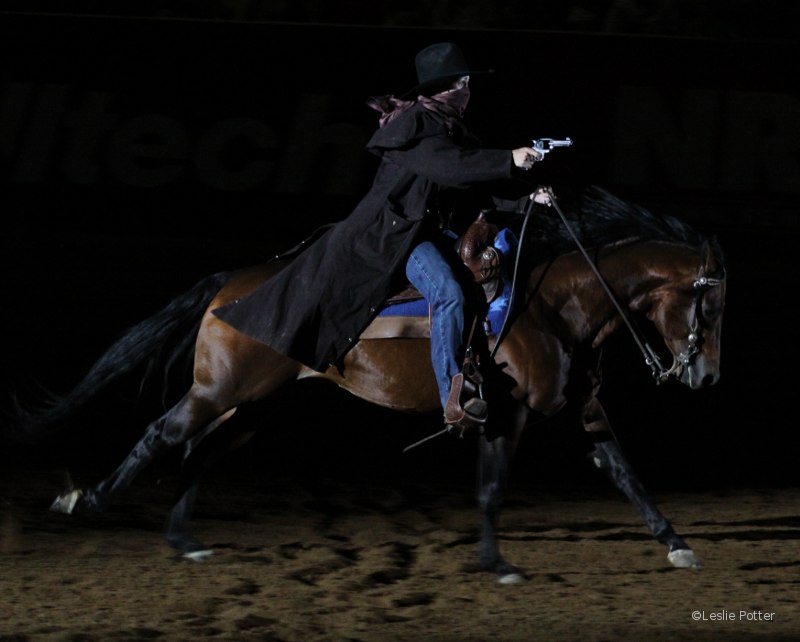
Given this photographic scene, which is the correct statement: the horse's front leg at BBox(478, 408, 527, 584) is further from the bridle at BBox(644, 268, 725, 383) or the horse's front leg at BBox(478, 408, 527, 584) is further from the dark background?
the dark background

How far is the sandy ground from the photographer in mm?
5070

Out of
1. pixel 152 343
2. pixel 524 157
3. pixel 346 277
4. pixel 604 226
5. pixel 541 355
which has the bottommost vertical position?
pixel 541 355

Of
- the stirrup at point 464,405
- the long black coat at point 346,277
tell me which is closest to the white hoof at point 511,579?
the stirrup at point 464,405

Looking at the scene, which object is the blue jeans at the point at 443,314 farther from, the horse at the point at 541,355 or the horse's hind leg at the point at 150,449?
the horse's hind leg at the point at 150,449

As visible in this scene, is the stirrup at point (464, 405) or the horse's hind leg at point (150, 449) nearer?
the stirrup at point (464, 405)

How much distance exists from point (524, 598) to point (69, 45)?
861 cm

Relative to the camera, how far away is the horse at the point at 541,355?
587 centimetres

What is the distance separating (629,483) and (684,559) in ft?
1.36

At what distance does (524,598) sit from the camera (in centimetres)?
550

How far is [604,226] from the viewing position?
20.4 feet

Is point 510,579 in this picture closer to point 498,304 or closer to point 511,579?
point 511,579

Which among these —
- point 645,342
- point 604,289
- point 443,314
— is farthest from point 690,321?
point 443,314

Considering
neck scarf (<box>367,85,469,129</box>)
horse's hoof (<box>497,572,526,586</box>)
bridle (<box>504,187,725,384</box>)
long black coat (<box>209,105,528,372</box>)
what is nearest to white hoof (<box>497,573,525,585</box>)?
horse's hoof (<box>497,572,526,586</box>)

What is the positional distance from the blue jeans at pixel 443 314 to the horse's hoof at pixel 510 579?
768 mm
